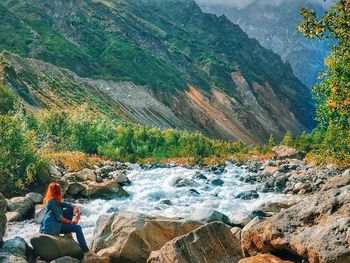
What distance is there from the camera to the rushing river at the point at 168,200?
2181 cm

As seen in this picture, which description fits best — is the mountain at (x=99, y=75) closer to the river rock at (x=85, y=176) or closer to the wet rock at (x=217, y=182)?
the river rock at (x=85, y=176)

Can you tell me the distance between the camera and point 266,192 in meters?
34.9

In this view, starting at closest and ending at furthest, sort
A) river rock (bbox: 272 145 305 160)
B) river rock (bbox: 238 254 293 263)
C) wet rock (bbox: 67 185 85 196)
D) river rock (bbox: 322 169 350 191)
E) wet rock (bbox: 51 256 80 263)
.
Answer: river rock (bbox: 238 254 293 263)
wet rock (bbox: 51 256 80 263)
river rock (bbox: 322 169 350 191)
wet rock (bbox: 67 185 85 196)
river rock (bbox: 272 145 305 160)

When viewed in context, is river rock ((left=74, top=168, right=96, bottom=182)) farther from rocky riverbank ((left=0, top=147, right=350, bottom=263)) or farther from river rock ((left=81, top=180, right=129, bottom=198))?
rocky riverbank ((left=0, top=147, right=350, bottom=263))

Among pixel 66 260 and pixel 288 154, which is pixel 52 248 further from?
pixel 288 154

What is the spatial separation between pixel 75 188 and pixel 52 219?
14.2 meters

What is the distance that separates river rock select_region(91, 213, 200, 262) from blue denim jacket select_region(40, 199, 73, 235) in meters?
1.52

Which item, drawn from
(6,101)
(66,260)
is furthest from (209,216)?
(6,101)

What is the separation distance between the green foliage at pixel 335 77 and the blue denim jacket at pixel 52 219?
10386mm

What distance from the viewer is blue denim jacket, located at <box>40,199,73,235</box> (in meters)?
15.3

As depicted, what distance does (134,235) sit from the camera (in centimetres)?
1497

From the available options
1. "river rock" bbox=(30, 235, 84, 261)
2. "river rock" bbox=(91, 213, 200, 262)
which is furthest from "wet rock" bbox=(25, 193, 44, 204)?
"river rock" bbox=(30, 235, 84, 261)

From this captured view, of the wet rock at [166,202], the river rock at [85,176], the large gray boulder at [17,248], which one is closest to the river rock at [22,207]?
the large gray boulder at [17,248]

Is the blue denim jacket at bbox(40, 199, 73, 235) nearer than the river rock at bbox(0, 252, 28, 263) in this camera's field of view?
No
